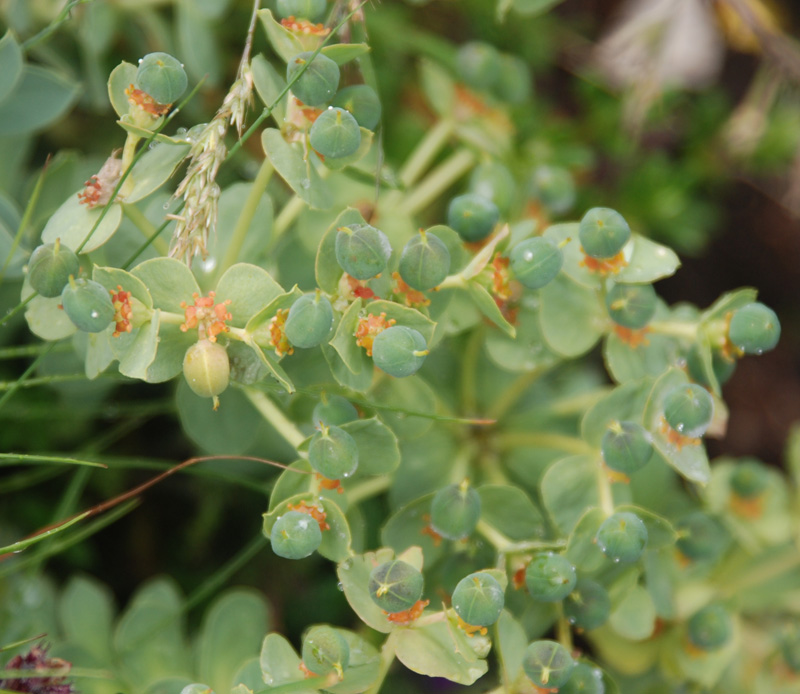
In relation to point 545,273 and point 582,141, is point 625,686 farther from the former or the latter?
point 582,141

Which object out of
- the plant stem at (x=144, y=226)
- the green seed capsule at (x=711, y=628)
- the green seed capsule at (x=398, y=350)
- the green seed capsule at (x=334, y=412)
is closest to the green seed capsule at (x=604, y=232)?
the green seed capsule at (x=398, y=350)

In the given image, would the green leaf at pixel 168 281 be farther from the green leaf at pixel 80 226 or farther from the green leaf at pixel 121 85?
the green leaf at pixel 121 85

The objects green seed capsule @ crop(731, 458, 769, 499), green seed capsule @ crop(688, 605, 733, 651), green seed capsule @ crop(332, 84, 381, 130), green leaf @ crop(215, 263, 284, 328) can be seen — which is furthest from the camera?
green seed capsule @ crop(731, 458, 769, 499)

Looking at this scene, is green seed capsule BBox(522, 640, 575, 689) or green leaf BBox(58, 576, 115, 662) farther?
green leaf BBox(58, 576, 115, 662)

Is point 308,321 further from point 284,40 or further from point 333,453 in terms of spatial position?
point 284,40

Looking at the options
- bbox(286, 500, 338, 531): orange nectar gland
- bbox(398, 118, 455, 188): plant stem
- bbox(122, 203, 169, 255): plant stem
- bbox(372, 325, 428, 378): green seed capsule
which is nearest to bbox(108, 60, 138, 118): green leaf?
bbox(122, 203, 169, 255): plant stem

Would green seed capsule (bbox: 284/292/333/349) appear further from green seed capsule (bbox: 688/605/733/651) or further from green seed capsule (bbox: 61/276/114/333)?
green seed capsule (bbox: 688/605/733/651)
